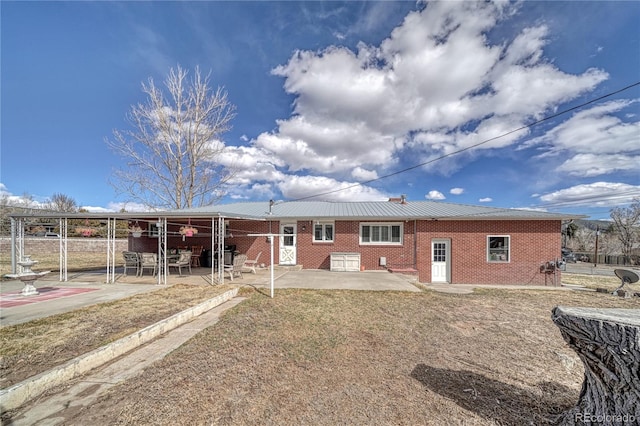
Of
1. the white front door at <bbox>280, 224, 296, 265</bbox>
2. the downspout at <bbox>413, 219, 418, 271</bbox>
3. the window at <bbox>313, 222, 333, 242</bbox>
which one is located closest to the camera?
the downspout at <bbox>413, 219, 418, 271</bbox>

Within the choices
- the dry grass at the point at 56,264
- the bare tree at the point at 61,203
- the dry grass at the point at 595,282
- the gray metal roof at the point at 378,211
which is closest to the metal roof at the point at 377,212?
the gray metal roof at the point at 378,211

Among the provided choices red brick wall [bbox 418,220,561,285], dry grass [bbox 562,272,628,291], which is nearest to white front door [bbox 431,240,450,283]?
red brick wall [bbox 418,220,561,285]

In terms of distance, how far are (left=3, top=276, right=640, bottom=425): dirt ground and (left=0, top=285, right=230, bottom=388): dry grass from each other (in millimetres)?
1301

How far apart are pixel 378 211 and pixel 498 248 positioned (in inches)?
248

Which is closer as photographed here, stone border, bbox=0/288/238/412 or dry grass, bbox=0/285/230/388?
stone border, bbox=0/288/238/412

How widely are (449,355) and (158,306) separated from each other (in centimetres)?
668

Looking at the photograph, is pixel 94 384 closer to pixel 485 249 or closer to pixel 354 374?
pixel 354 374

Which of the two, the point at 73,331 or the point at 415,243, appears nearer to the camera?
the point at 73,331

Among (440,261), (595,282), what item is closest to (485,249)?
(440,261)

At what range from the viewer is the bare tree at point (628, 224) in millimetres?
36406

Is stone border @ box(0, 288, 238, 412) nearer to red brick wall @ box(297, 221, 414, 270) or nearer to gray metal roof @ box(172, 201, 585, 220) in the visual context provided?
gray metal roof @ box(172, 201, 585, 220)

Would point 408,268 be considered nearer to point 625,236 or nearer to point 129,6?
point 129,6

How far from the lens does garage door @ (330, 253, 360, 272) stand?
43.4 feet

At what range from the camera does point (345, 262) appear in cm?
1328
